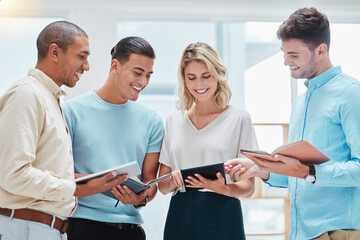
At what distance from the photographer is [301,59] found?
2.07 meters

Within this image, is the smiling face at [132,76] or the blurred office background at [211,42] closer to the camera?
the smiling face at [132,76]


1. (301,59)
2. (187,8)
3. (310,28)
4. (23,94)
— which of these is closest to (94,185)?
(23,94)

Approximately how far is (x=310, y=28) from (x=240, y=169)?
0.76 meters

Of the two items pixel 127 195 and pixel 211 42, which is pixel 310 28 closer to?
pixel 127 195

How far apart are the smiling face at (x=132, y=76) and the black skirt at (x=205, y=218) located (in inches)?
24.9

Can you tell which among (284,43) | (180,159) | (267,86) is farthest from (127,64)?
(267,86)

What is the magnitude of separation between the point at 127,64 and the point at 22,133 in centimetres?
94

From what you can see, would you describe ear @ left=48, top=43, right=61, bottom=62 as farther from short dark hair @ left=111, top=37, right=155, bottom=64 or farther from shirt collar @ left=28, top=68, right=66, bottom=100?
short dark hair @ left=111, top=37, right=155, bottom=64

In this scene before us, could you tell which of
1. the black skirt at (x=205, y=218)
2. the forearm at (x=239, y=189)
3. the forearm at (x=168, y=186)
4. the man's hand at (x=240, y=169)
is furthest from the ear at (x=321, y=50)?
the forearm at (x=168, y=186)

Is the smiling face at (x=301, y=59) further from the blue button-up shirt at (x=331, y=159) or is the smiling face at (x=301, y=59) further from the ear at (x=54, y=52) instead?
the ear at (x=54, y=52)

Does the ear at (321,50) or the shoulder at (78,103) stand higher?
the ear at (321,50)

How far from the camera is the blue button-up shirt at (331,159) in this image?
6.01 ft

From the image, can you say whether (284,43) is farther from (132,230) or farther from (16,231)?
(16,231)

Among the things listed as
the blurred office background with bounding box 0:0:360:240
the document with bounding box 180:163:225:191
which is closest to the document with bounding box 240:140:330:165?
the document with bounding box 180:163:225:191
